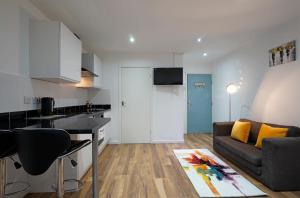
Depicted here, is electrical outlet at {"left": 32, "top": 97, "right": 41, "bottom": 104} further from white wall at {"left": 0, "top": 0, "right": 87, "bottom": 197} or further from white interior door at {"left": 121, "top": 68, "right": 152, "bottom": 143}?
white interior door at {"left": 121, "top": 68, "right": 152, "bottom": 143}

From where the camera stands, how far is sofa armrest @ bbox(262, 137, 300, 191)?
245 cm

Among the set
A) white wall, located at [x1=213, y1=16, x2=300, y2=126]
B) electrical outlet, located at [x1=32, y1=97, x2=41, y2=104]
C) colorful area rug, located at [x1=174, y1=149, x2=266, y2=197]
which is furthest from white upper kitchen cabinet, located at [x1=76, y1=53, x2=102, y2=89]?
white wall, located at [x1=213, y1=16, x2=300, y2=126]

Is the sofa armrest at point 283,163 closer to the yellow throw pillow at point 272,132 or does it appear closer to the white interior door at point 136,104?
the yellow throw pillow at point 272,132

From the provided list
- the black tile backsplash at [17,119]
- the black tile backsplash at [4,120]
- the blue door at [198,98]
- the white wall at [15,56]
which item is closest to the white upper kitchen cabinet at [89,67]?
the white wall at [15,56]

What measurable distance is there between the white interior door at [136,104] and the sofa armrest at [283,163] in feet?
10.2

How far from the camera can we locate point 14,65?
7.20 ft

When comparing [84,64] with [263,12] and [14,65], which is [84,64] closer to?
[14,65]

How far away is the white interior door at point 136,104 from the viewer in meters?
5.13

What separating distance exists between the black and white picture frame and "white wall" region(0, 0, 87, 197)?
387cm

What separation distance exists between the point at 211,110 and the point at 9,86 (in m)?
5.71

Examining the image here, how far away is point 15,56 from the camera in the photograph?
2.21 metres

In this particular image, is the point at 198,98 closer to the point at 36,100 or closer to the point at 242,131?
the point at 242,131

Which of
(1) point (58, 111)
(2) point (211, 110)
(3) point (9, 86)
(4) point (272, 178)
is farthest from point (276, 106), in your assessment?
(3) point (9, 86)

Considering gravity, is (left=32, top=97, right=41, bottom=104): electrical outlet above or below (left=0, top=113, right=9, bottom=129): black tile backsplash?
above
